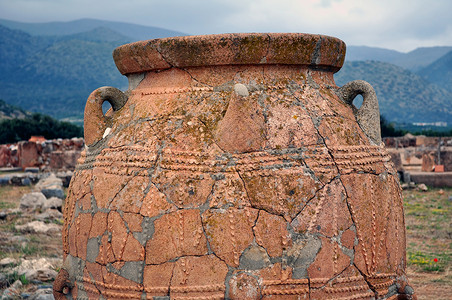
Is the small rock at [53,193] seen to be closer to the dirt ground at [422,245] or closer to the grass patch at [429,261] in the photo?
the dirt ground at [422,245]

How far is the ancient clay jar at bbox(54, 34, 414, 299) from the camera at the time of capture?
2600 mm

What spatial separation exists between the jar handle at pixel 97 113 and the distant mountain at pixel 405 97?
10811 centimetres

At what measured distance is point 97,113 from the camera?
3.18 metres

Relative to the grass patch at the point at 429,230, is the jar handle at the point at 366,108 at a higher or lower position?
higher

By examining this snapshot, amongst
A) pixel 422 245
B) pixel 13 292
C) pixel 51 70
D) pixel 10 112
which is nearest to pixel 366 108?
pixel 13 292

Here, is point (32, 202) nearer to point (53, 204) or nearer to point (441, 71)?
point (53, 204)

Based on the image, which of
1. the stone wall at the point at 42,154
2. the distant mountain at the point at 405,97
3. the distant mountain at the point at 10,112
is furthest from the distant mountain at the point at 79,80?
the stone wall at the point at 42,154

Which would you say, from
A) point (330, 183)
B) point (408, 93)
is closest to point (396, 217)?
point (330, 183)

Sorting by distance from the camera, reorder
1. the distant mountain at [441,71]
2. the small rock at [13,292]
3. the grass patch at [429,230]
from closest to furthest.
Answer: the small rock at [13,292], the grass patch at [429,230], the distant mountain at [441,71]

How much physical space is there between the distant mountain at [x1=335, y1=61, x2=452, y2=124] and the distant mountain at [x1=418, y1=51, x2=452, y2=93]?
49.7 metres

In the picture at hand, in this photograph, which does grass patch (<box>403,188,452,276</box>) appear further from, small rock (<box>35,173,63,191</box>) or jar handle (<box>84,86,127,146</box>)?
small rock (<box>35,173,63,191</box>)

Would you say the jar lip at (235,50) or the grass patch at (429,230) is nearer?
the jar lip at (235,50)

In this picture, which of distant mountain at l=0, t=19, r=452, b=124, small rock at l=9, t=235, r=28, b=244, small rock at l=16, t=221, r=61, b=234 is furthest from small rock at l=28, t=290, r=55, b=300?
distant mountain at l=0, t=19, r=452, b=124

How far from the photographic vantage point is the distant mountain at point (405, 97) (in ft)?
356
